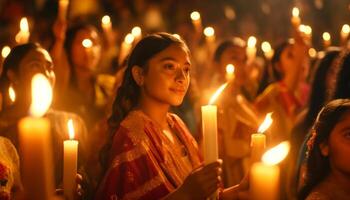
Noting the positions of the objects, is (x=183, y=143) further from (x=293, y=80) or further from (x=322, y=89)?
(x=293, y=80)

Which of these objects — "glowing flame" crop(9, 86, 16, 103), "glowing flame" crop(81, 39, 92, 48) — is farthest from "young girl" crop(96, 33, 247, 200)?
"glowing flame" crop(81, 39, 92, 48)

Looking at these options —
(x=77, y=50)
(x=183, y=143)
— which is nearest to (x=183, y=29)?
(x=77, y=50)

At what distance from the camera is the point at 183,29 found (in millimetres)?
8648

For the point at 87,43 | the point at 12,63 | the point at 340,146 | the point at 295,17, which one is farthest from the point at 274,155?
the point at 295,17

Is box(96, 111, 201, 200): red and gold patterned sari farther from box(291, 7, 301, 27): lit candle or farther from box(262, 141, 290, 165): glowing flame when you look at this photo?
box(291, 7, 301, 27): lit candle

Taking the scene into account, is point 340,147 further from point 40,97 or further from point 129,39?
point 129,39

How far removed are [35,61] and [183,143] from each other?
3.78 feet

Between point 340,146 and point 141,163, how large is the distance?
2.95ft

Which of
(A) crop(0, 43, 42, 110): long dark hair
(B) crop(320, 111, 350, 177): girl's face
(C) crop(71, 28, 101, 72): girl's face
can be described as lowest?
(B) crop(320, 111, 350, 177): girl's face

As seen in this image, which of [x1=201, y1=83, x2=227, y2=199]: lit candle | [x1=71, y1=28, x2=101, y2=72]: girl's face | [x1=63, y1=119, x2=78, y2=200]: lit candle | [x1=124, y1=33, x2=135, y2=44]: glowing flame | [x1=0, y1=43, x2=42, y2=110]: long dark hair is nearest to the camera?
[x1=201, y1=83, x2=227, y2=199]: lit candle

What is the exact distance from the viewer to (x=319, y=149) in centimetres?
264

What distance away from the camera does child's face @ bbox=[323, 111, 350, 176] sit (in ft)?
8.20

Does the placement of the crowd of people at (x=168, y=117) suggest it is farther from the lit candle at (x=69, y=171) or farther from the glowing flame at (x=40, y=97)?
the glowing flame at (x=40, y=97)

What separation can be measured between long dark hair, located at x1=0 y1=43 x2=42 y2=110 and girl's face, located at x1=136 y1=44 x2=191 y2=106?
1024 mm
